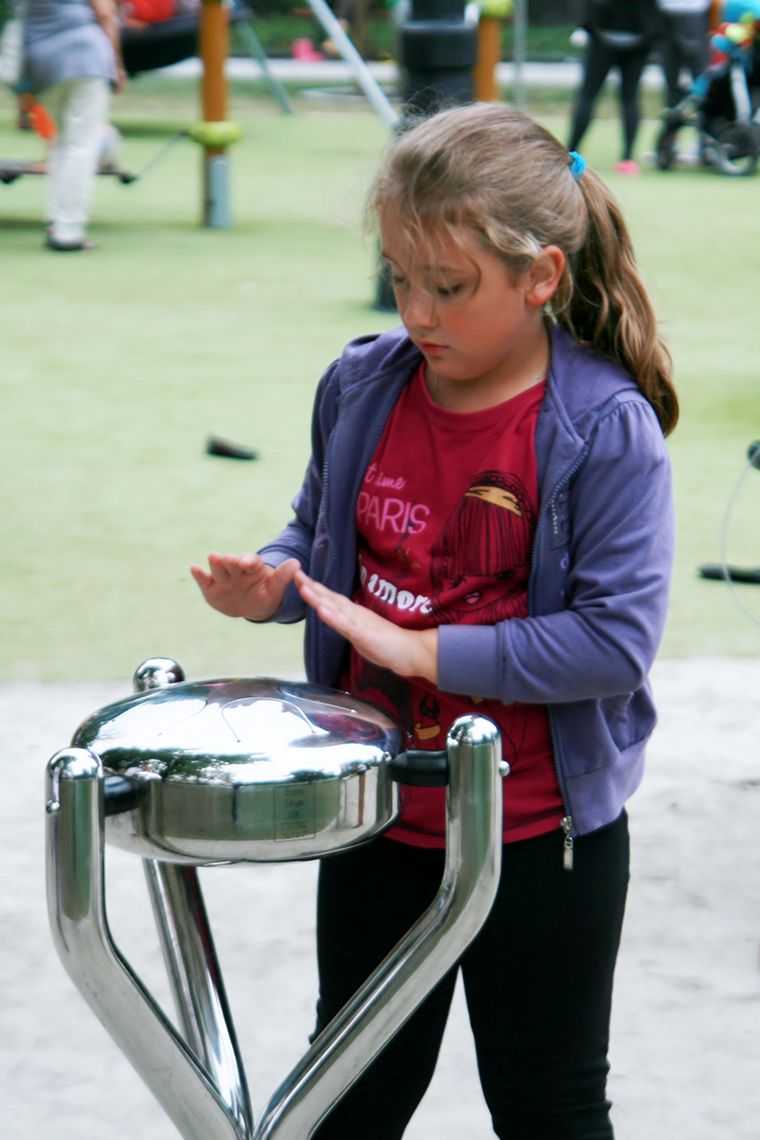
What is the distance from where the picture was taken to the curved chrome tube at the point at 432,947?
1388 mm

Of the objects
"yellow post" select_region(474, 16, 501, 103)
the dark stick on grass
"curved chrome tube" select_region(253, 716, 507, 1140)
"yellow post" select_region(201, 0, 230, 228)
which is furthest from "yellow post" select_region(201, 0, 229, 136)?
"curved chrome tube" select_region(253, 716, 507, 1140)

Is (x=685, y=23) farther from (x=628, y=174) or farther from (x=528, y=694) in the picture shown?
(x=528, y=694)

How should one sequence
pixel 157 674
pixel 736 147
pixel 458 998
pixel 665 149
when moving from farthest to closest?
pixel 665 149, pixel 736 147, pixel 458 998, pixel 157 674

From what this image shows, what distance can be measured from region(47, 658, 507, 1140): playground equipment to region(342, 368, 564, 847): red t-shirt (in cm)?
22

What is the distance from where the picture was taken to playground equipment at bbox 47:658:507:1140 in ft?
4.32

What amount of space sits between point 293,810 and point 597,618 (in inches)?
15.6

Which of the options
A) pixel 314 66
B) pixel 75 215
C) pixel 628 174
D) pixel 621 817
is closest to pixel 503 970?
pixel 621 817

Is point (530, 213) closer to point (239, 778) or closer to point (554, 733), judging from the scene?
point (554, 733)

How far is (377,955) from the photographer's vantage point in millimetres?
1823

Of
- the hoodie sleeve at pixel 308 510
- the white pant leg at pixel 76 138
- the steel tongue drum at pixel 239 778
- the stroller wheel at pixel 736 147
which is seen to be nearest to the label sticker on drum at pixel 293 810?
the steel tongue drum at pixel 239 778

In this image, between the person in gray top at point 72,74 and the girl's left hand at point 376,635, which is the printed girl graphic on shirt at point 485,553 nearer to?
the girl's left hand at point 376,635

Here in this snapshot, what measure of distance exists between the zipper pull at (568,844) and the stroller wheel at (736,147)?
10.5 meters

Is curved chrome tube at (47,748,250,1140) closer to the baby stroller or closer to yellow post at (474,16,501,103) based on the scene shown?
yellow post at (474,16,501,103)

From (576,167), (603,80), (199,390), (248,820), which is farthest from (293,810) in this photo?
(603,80)
